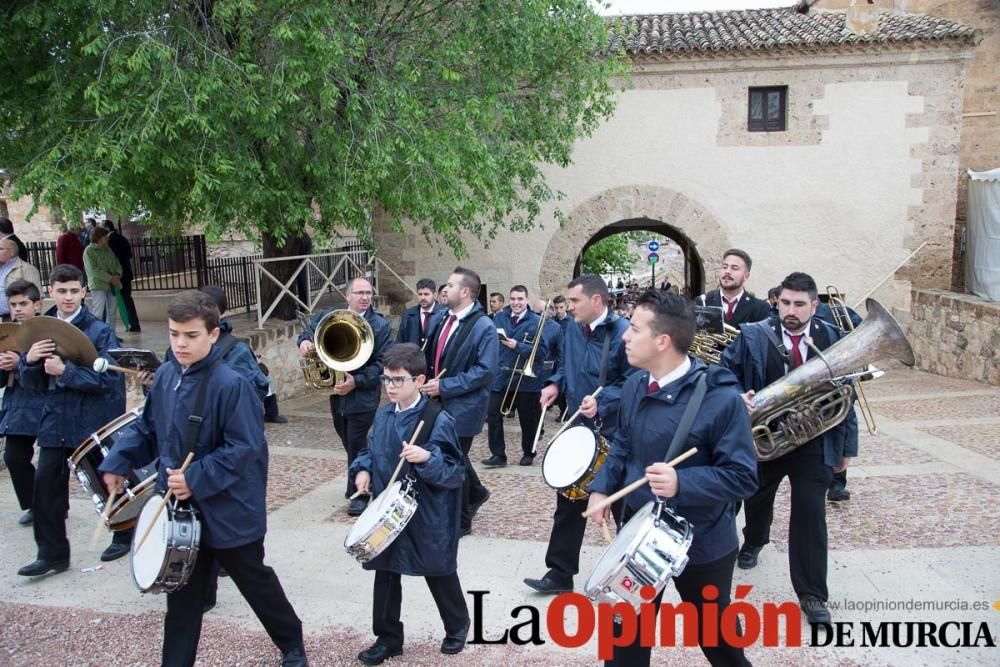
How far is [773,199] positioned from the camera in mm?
14398

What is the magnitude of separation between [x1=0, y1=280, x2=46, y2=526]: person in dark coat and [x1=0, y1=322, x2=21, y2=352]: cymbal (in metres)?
0.06

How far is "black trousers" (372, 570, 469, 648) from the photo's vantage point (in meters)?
3.87

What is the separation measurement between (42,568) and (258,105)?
4.92m

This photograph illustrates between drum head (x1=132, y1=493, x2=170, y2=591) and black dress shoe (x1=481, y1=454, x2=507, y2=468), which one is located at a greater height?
drum head (x1=132, y1=493, x2=170, y2=591)

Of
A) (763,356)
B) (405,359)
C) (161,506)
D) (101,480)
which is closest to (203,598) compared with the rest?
(161,506)

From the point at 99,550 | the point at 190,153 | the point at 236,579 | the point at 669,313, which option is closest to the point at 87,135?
the point at 190,153

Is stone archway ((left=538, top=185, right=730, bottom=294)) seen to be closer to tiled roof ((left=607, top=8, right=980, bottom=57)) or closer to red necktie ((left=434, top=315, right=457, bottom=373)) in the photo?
tiled roof ((left=607, top=8, right=980, bottom=57))

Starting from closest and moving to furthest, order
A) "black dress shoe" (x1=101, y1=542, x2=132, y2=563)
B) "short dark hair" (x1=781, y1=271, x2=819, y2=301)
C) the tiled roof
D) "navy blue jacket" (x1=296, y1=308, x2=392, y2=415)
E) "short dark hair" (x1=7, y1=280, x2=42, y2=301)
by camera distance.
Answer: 1. "short dark hair" (x1=781, y1=271, x2=819, y2=301)
2. "short dark hair" (x1=7, y1=280, x2=42, y2=301)
3. "black dress shoe" (x1=101, y1=542, x2=132, y2=563)
4. "navy blue jacket" (x1=296, y1=308, x2=392, y2=415)
5. the tiled roof

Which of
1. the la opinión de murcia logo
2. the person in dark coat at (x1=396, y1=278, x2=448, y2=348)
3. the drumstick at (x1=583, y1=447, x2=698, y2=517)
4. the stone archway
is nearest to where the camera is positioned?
the drumstick at (x1=583, y1=447, x2=698, y2=517)

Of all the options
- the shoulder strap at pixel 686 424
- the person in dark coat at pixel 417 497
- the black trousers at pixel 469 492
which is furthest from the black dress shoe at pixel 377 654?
the shoulder strap at pixel 686 424

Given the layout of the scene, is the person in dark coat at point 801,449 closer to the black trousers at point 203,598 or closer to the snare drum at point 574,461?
the snare drum at point 574,461

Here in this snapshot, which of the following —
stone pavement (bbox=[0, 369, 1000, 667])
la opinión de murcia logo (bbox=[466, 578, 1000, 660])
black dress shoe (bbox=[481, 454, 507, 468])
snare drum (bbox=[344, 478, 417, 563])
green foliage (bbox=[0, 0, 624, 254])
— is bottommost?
black dress shoe (bbox=[481, 454, 507, 468])

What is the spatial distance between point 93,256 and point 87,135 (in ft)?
11.8

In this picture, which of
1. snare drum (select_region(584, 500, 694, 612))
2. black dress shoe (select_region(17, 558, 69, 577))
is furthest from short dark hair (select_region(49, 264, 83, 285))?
snare drum (select_region(584, 500, 694, 612))
